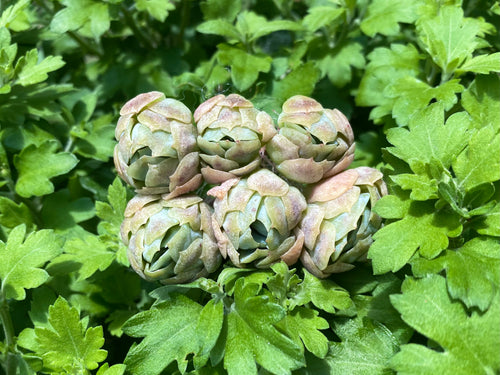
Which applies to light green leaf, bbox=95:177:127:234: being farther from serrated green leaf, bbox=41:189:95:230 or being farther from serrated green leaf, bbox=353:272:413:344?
serrated green leaf, bbox=353:272:413:344

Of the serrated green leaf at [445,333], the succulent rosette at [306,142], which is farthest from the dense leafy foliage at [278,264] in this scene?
the succulent rosette at [306,142]

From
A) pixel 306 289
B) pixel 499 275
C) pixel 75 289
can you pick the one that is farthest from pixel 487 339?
pixel 75 289

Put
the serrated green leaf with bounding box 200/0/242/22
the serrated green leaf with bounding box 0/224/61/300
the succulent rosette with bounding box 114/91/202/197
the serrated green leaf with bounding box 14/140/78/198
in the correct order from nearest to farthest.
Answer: the succulent rosette with bounding box 114/91/202/197, the serrated green leaf with bounding box 0/224/61/300, the serrated green leaf with bounding box 14/140/78/198, the serrated green leaf with bounding box 200/0/242/22

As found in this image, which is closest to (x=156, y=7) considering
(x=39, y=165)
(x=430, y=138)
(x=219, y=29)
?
A: (x=219, y=29)

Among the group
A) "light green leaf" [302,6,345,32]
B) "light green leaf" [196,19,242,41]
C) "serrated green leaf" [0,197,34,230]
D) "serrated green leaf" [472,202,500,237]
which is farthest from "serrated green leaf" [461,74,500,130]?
"serrated green leaf" [0,197,34,230]

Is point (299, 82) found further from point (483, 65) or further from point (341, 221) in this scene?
point (341, 221)

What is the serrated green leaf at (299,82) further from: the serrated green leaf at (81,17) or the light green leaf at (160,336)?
the light green leaf at (160,336)
